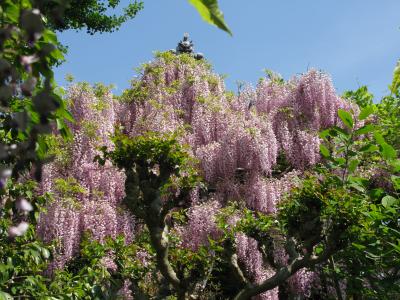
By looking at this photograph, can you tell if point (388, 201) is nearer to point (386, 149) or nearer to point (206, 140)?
point (386, 149)

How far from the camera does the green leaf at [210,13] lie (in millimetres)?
1039

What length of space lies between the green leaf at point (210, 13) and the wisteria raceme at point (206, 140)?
885 centimetres

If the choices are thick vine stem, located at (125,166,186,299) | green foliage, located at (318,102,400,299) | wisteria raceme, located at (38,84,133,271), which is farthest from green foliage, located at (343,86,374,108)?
thick vine stem, located at (125,166,186,299)

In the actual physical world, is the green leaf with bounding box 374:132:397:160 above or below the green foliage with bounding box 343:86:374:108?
below

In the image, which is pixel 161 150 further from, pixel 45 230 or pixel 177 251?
pixel 45 230

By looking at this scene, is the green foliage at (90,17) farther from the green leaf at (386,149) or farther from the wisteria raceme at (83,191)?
the green leaf at (386,149)

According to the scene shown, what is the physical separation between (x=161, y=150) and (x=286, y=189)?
6489 mm

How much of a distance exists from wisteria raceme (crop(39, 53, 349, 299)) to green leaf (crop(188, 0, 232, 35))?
8849 mm

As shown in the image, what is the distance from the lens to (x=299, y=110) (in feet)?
47.4

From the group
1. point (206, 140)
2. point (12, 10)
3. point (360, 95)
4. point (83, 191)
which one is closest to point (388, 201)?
point (12, 10)

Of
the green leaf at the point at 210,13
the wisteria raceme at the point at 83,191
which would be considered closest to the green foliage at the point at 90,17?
the wisteria raceme at the point at 83,191

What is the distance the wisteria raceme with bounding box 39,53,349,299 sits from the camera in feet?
36.3

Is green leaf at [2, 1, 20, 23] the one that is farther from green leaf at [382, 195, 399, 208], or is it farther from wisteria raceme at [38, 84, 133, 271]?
wisteria raceme at [38, 84, 133, 271]

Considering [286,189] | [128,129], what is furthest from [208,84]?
[286,189]
